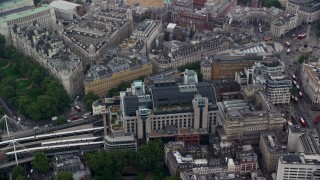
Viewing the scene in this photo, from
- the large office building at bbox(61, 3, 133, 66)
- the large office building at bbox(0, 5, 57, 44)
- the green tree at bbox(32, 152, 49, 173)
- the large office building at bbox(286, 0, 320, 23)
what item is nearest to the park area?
the large office building at bbox(0, 5, 57, 44)

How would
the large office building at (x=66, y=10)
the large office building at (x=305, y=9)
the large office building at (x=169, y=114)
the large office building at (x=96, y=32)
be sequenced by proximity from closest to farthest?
the large office building at (x=169, y=114) → the large office building at (x=96, y=32) → the large office building at (x=305, y=9) → the large office building at (x=66, y=10)

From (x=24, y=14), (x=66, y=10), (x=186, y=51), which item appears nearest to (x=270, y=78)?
(x=186, y=51)

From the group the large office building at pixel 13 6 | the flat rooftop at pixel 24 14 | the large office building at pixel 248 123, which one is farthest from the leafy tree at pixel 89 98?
the large office building at pixel 13 6

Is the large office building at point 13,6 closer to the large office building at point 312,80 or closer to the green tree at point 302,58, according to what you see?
the green tree at point 302,58

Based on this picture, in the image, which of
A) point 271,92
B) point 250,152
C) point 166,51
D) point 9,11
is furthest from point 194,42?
point 9,11

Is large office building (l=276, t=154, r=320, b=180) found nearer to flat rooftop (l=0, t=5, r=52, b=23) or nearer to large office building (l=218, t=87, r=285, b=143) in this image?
large office building (l=218, t=87, r=285, b=143)

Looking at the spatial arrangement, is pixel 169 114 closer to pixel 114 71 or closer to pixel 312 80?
pixel 114 71

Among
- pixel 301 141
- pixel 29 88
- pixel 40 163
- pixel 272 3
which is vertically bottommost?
pixel 40 163
